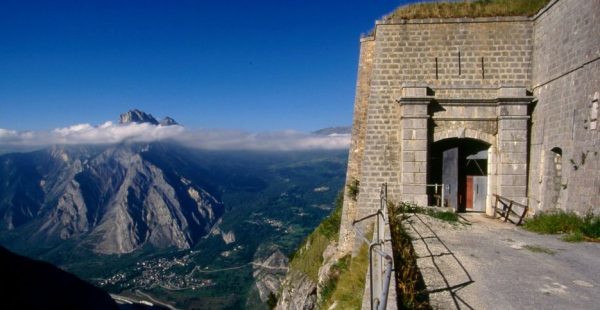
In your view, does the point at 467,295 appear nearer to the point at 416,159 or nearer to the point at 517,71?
the point at 416,159

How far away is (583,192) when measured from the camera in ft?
41.4

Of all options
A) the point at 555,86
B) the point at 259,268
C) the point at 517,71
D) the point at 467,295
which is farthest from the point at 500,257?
the point at 259,268

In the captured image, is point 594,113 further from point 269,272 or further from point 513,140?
point 269,272

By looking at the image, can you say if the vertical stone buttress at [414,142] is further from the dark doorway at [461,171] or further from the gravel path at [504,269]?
the gravel path at [504,269]

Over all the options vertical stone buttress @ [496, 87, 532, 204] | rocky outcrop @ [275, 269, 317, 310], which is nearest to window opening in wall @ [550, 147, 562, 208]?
vertical stone buttress @ [496, 87, 532, 204]

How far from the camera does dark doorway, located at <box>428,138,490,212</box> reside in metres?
17.3

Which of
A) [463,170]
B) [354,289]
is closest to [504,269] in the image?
[354,289]

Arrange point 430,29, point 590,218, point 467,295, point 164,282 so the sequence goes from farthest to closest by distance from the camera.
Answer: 1. point 164,282
2. point 430,29
3. point 590,218
4. point 467,295

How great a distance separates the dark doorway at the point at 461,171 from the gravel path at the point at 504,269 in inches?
162

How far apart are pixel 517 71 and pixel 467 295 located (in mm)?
12316

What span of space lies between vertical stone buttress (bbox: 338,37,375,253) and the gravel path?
18.1 feet

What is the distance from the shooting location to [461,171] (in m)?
18.4

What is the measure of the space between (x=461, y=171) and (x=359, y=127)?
5.06 meters

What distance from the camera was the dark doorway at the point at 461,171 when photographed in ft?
56.7
